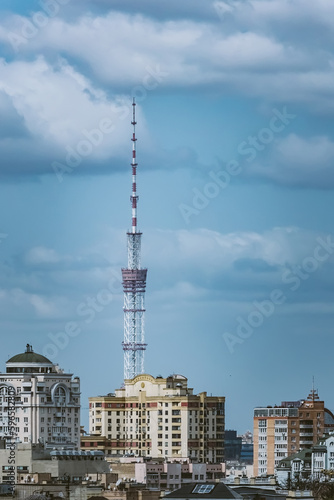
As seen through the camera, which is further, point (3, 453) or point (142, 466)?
point (142, 466)

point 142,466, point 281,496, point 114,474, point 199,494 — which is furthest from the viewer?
point 142,466

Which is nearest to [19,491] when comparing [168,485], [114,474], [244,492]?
[244,492]

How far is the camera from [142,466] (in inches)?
7835

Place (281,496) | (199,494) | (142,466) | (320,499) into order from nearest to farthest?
(199,494) → (281,496) → (320,499) → (142,466)

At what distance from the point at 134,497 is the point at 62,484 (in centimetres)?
652

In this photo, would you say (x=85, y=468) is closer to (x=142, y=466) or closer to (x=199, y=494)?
(x=142, y=466)

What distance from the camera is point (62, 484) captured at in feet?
504

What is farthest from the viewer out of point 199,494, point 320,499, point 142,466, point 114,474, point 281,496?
point 142,466

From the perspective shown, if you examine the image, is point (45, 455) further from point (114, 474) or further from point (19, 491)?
point (19, 491)

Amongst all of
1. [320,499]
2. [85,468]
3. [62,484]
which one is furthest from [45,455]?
[320,499]

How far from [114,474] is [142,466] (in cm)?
1384

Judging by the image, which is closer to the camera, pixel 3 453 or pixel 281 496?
pixel 281 496

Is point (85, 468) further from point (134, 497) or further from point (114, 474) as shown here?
point (134, 497)

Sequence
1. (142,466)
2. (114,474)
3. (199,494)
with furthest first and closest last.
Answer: (142,466), (114,474), (199,494)
